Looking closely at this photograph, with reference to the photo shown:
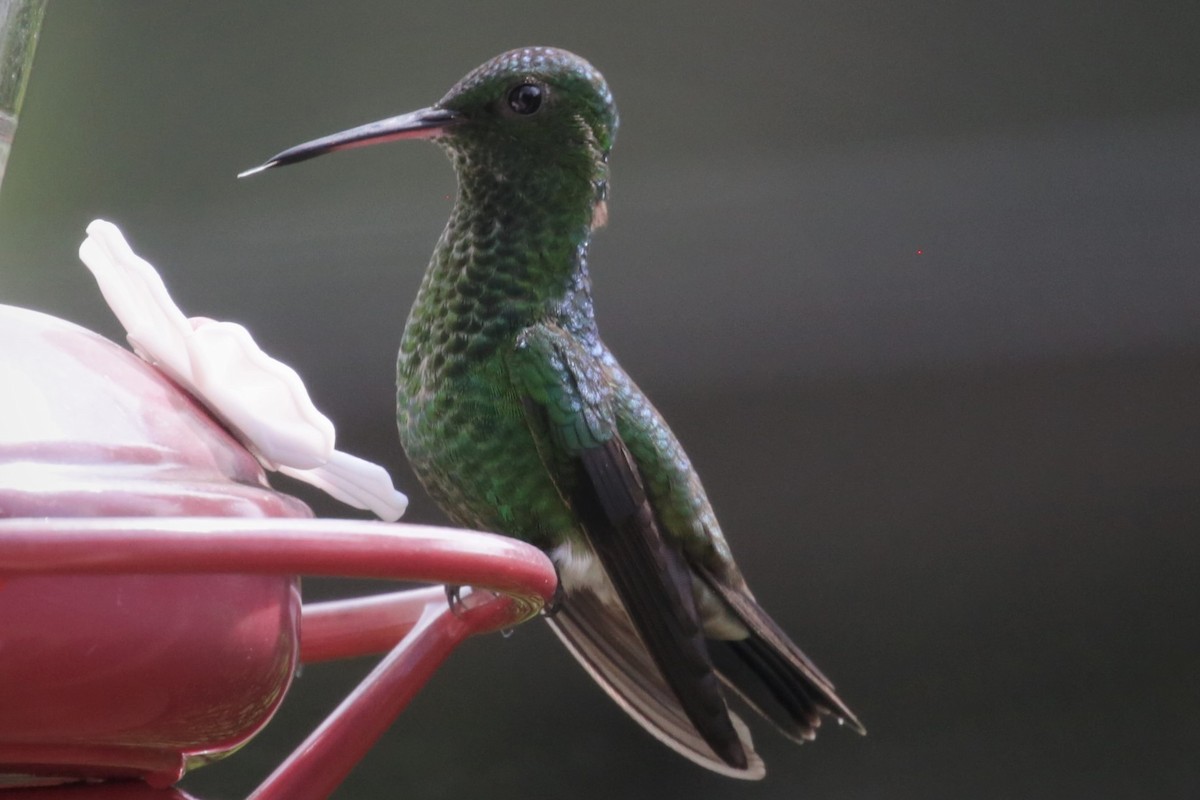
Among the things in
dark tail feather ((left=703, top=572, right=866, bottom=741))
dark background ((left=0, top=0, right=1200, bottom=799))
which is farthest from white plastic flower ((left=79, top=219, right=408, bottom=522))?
dark background ((left=0, top=0, right=1200, bottom=799))

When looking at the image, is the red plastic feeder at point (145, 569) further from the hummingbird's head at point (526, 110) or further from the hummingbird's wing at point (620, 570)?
the hummingbird's head at point (526, 110)

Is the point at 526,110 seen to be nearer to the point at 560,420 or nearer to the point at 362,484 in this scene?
the point at 560,420

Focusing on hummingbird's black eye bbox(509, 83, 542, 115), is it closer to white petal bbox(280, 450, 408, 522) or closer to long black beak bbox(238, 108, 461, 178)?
long black beak bbox(238, 108, 461, 178)

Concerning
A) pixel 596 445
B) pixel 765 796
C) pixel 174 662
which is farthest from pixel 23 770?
pixel 765 796

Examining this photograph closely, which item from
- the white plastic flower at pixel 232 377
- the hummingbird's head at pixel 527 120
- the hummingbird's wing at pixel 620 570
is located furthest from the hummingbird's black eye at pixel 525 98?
the white plastic flower at pixel 232 377

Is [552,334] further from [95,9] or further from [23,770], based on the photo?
[95,9]

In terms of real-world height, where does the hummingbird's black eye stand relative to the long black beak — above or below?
above
